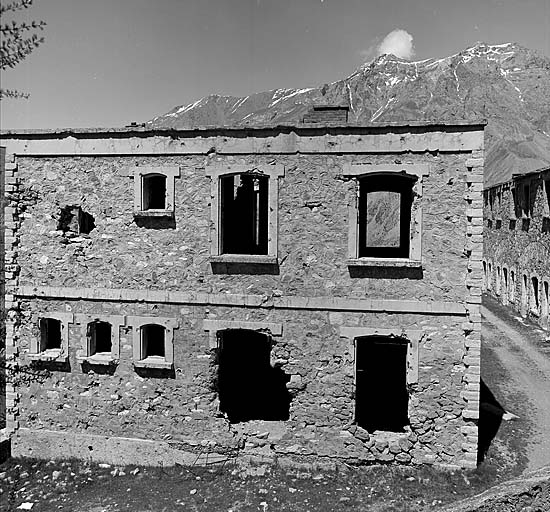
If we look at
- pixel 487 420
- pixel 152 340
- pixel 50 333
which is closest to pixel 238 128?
pixel 152 340

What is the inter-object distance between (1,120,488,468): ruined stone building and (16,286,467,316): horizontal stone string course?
32mm

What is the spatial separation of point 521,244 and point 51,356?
2310cm

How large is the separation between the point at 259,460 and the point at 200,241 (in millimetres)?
5054

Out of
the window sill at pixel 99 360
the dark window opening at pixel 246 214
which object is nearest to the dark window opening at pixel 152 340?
the window sill at pixel 99 360

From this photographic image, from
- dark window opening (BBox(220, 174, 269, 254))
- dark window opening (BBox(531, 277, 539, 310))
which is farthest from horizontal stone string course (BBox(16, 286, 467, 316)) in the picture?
dark window opening (BBox(531, 277, 539, 310))

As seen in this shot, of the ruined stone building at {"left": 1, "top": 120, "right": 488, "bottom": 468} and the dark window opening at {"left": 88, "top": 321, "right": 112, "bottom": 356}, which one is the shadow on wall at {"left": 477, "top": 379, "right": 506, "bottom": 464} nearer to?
the ruined stone building at {"left": 1, "top": 120, "right": 488, "bottom": 468}

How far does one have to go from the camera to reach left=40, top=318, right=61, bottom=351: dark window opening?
40.2 ft

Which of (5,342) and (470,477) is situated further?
(5,342)

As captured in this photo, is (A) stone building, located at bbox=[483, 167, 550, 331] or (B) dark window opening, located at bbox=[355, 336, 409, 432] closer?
(B) dark window opening, located at bbox=[355, 336, 409, 432]

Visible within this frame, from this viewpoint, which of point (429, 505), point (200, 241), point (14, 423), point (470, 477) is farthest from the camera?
point (14, 423)

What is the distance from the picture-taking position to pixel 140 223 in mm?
11602

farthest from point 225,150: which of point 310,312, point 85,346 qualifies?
point 85,346

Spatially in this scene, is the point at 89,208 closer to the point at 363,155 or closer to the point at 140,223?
the point at 140,223

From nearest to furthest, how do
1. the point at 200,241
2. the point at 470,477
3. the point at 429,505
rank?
1. the point at 429,505
2. the point at 470,477
3. the point at 200,241
